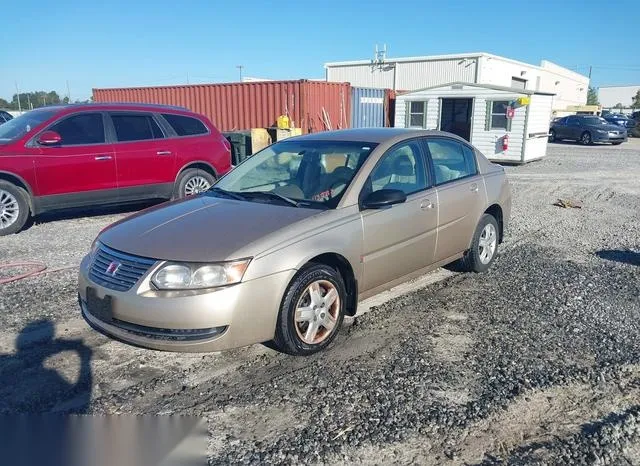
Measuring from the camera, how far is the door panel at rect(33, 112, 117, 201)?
25.3ft

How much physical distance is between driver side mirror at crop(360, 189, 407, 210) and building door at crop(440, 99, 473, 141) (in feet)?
50.8

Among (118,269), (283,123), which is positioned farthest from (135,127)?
(283,123)

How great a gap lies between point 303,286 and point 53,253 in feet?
14.1

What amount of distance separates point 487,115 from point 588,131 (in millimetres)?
14434

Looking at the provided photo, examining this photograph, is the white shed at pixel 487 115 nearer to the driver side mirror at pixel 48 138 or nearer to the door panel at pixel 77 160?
the door panel at pixel 77 160

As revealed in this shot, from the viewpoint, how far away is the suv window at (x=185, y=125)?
908cm

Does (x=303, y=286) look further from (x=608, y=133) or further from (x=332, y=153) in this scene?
(x=608, y=133)

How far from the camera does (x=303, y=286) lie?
376cm

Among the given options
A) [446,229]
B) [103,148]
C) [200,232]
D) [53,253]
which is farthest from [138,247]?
[103,148]

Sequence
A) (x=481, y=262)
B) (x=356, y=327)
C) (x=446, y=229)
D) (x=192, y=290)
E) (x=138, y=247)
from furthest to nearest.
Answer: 1. (x=481, y=262)
2. (x=446, y=229)
3. (x=356, y=327)
4. (x=138, y=247)
5. (x=192, y=290)

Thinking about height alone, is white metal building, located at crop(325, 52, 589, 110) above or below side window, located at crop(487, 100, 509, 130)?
above

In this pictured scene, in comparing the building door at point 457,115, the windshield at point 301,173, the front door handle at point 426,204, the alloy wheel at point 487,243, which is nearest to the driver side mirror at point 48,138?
the windshield at point 301,173

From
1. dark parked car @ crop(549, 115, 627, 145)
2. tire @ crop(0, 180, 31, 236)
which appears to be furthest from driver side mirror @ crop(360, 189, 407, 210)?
dark parked car @ crop(549, 115, 627, 145)

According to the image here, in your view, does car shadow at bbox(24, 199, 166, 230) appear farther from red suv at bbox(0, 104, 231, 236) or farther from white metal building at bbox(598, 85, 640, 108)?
white metal building at bbox(598, 85, 640, 108)
